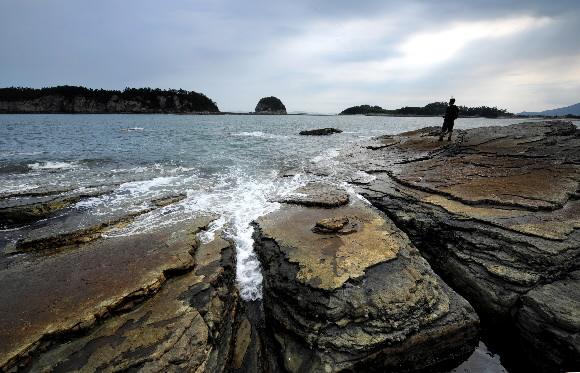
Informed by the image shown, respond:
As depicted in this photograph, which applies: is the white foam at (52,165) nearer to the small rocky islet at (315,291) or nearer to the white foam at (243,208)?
the small rocky islet at (315,291)

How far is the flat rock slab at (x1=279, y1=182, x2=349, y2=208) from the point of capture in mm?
10025

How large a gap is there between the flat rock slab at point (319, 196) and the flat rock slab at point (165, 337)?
4.91 m

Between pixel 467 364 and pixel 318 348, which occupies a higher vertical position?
pixel 318 348

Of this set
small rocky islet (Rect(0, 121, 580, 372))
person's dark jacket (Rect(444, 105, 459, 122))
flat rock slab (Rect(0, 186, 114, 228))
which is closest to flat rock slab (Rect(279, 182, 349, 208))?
small rocky islet (Rect(0, 121, 580, 372))

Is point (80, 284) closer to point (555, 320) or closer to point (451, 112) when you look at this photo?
point (555, 320)

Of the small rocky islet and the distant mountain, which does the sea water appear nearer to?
the small rocky islet

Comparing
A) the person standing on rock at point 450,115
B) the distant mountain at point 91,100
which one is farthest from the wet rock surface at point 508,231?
the distant mountain at point 91,100

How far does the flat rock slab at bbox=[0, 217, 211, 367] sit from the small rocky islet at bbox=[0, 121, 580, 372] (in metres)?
0.03

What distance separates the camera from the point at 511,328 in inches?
221

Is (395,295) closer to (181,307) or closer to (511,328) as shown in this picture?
(511,328)

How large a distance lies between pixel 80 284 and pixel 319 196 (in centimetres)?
735

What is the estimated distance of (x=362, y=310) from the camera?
16.9ft

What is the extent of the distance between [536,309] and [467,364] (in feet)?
5.14

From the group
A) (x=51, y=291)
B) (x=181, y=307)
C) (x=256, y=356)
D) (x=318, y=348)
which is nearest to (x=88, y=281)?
(x=51, y=291)
